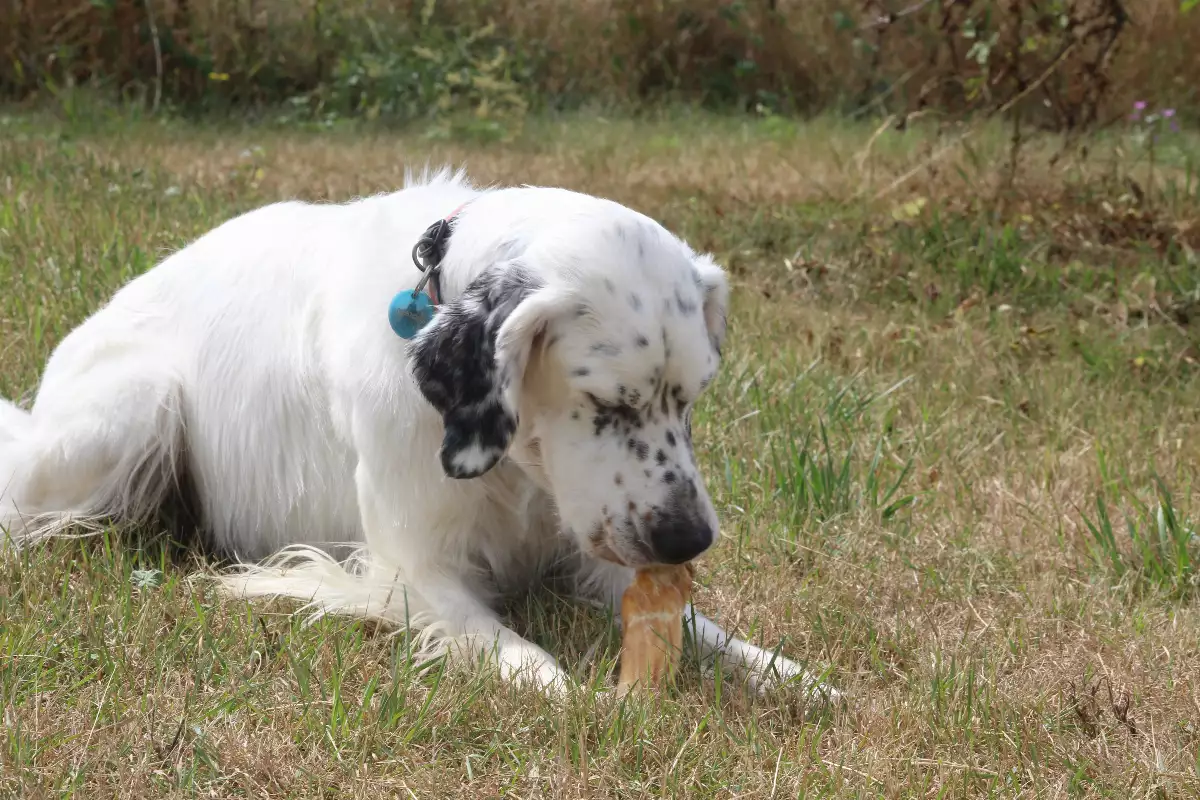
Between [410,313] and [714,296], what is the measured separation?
2.13ft

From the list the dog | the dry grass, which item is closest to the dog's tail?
the dog

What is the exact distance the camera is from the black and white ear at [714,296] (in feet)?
9.50

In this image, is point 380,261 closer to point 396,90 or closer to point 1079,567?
point 1079,567

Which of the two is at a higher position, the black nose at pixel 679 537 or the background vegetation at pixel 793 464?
the black nose at pixel 679 537

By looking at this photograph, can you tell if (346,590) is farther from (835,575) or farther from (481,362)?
(835,575)

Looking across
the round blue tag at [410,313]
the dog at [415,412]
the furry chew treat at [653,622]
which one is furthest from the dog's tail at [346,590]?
the round blue tag at [410,313]

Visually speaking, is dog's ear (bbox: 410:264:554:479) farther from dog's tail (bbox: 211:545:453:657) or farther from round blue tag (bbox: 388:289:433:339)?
dog's tail (bbox: 211:545:453:657)

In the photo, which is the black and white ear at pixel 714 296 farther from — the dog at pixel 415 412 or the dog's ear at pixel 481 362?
the dog's ear at pixel 481 362

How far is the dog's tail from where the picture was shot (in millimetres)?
2967

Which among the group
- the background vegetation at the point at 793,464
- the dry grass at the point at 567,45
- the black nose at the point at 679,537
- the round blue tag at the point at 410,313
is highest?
the round blue tag at the point at 410,313

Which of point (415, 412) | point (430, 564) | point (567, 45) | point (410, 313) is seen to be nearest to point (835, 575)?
point (430, 564)

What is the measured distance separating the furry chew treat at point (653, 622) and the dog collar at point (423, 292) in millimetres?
685

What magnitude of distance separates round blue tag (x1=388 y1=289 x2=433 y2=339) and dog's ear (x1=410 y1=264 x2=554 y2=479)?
0.15 meters

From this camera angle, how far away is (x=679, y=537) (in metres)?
2.58
